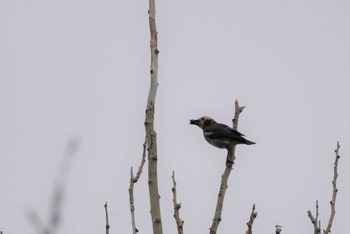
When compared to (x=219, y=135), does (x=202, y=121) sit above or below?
above

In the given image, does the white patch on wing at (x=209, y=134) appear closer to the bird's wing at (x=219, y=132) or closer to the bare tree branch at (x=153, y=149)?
the bird's wing at (x=219, y=132)

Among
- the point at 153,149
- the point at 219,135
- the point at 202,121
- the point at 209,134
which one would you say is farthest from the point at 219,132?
the point at 153,149

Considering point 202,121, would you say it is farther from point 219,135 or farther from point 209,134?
point 219,135

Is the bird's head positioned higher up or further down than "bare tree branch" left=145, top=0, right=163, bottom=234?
higher up

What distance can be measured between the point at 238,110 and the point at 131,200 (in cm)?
234

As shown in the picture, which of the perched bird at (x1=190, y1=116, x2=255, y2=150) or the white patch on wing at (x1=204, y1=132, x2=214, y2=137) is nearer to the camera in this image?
the perched bird at (x1=190, y1=116, x2=255, y2=150)

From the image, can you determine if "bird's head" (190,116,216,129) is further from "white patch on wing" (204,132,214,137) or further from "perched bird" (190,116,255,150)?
"white patch on wing" (204,132,214,137)

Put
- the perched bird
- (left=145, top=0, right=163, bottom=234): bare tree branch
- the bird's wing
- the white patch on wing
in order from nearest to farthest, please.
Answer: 1. (left=145, top=0, right=163, bottom=234): bare tree branch
2. the perched bird
3. the bird's wing
4. the white patch on wing

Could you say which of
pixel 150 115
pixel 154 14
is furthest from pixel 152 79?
pixel 154 14

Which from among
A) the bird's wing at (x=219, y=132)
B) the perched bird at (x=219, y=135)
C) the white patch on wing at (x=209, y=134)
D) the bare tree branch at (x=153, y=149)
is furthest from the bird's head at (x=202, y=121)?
the bare tree branch at (x=153, y=149)

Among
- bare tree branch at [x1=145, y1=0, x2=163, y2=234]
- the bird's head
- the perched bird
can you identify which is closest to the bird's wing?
the perched bird

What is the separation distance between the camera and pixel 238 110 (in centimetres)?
568

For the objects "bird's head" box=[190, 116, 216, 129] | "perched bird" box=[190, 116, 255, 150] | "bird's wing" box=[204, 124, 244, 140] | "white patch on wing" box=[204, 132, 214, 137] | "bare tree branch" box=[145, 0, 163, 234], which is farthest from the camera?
"bird's head" box=[190, 116, 216, 129]

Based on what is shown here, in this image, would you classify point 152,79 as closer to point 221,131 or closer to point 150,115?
point 150,115
